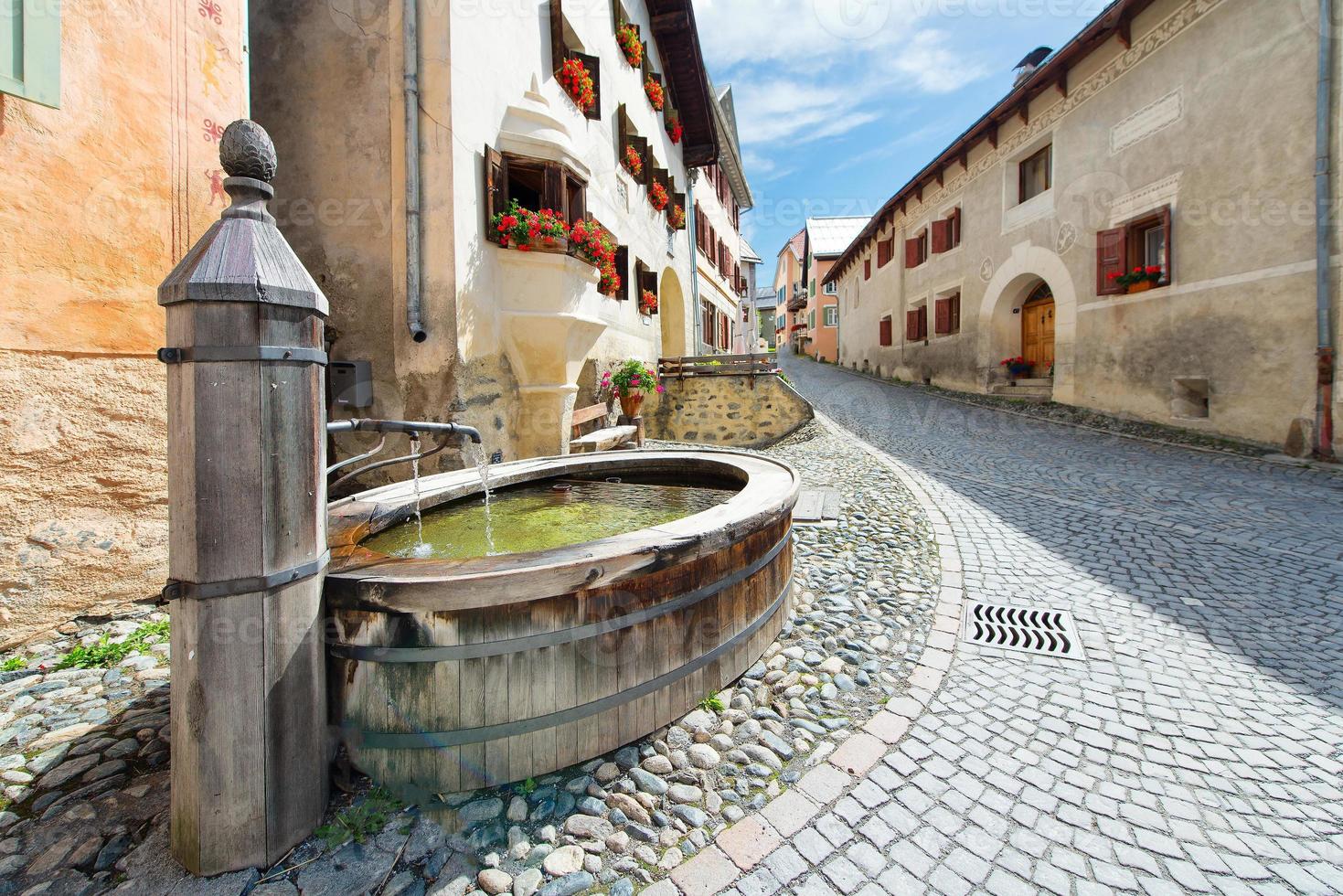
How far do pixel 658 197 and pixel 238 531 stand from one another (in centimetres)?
1270

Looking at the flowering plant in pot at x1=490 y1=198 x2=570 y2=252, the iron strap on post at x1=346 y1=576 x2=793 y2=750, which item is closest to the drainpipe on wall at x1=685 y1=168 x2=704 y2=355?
the flowering plant in pot at x1=490 y1=198 x2=570 y2=252

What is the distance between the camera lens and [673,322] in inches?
664

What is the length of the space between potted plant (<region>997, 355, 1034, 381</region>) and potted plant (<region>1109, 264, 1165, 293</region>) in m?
4.16

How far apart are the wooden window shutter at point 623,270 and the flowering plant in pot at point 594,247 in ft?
5.16

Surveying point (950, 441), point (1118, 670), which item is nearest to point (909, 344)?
point (950, 441)

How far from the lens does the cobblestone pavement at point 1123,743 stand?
1951mm

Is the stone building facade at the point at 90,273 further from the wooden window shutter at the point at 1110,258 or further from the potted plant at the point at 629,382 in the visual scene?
the wooden window shutter at the point at 1110,258

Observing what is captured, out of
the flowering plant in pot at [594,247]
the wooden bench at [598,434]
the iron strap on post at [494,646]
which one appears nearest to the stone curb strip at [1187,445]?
the wooden bench at [598,434]

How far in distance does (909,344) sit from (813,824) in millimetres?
20979

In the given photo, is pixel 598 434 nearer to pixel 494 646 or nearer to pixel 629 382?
pixel 629 382

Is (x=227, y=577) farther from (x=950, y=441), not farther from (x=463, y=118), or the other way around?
(x=950, y=441)

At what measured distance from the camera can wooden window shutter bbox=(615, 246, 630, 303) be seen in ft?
33.7

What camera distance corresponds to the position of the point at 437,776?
2.19 metres

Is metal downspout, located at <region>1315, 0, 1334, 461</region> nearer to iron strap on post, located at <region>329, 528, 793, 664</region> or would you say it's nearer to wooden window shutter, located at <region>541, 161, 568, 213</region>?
wooden window shutter, located at <region>541, 161, 568, 213</region>
